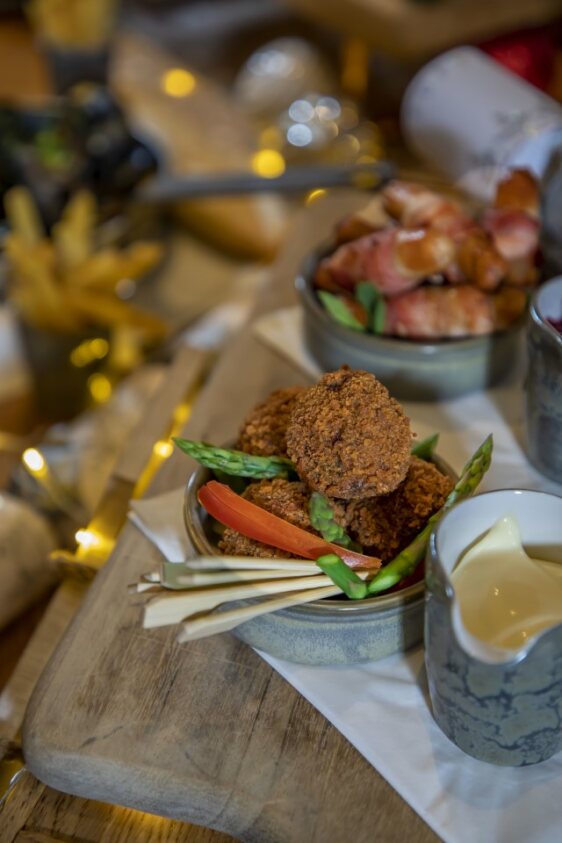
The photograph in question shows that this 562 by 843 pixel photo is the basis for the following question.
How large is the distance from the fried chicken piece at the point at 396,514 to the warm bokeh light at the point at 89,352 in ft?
2.78

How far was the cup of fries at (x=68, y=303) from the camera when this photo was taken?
Result: 1377 mm

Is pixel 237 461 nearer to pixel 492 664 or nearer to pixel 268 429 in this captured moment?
pixel 268 429

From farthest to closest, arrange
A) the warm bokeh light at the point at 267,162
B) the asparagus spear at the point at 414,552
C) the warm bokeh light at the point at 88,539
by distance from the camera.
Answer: the warm bokeh light at the point at 267,162 → the warm bokeh light at the point at 88,539 → the asparagus spear at the point at 414,552

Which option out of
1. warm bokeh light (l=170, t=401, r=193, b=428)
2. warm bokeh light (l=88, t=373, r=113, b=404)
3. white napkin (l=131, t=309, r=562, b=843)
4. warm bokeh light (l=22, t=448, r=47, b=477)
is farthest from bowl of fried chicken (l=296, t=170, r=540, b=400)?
warm bokeh light (l=88, t=373, r=113, b=404)

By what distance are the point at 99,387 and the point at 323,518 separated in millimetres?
877

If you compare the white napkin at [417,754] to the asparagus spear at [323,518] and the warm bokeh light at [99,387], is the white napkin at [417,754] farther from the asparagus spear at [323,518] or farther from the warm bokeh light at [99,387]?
the warm bokeh light at [99,387]

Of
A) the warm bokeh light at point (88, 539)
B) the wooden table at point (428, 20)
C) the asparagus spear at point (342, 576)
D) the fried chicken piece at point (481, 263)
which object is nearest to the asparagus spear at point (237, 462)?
the asparagus spear at point (342, 576)

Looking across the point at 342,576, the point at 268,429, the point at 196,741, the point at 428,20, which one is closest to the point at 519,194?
the point at 268,429

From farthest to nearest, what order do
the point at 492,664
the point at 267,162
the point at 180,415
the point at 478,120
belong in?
1. the point at 267,162
2. the point at 478,120
3. the point at 180,415
4. the point at 492,664

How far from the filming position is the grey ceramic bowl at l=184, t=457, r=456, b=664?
657mm

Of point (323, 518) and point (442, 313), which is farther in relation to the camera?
point (442, 313)

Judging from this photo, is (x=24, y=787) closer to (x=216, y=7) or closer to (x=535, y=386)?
(x=535, y=386)

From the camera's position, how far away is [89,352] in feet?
4.83

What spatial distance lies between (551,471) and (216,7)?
233cm
